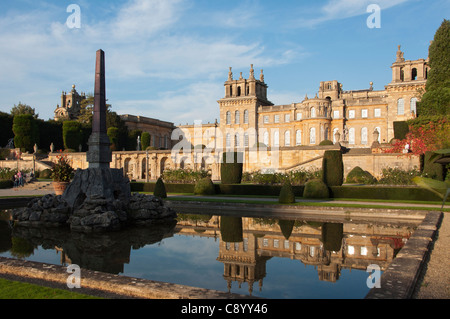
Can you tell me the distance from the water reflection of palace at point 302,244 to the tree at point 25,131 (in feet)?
138

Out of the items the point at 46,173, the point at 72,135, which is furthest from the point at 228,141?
the point at 46,173

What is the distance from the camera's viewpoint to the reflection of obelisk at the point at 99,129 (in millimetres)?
14391

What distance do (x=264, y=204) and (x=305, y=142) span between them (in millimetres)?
35124

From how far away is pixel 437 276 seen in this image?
18.9 ft

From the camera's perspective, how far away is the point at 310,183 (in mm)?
A: 19625

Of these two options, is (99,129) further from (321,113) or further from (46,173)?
(321,113)

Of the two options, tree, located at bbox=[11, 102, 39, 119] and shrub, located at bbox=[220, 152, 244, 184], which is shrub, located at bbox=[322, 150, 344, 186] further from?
tree, located at bbox=[11, 102, 39, 119]

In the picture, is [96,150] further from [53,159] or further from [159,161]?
[53,159]

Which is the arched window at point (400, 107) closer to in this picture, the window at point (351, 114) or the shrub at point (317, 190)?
the window at point (351, 114)

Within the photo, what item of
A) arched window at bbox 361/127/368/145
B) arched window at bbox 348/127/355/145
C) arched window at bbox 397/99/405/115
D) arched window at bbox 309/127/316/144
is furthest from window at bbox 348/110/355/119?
arched window at bbox 397/99/405/115

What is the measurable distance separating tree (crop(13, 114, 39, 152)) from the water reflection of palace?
1654 inches

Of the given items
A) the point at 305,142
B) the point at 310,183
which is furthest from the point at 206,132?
the point at 310,183

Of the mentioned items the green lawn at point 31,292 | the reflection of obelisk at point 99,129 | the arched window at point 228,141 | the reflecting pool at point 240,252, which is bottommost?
the reflecting pool at point 240,252

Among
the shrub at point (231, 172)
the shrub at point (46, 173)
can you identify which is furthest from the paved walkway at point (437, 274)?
the shrub at point (46, 173)
